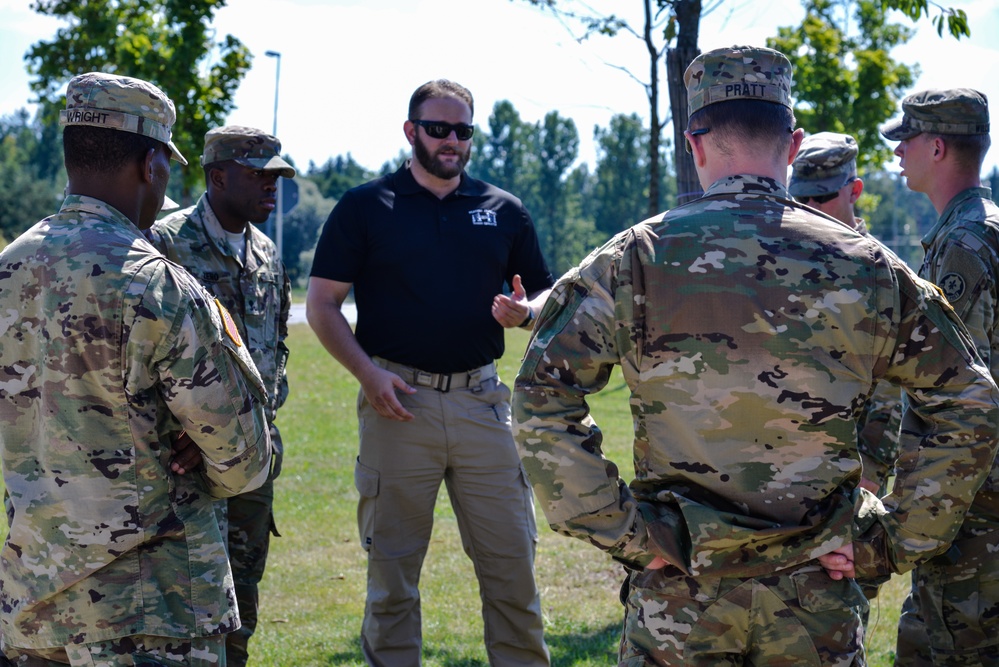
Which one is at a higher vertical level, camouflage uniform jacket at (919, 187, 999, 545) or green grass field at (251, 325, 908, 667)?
camouflage uniform jacket at (919, 187, 999, 545)

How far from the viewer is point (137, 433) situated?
9.13ft

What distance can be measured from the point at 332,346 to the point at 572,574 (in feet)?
9.39

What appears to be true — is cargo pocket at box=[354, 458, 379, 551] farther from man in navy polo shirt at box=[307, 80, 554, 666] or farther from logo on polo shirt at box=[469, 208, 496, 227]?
logo on polo shirt at box=[469, 208, 496, 227]

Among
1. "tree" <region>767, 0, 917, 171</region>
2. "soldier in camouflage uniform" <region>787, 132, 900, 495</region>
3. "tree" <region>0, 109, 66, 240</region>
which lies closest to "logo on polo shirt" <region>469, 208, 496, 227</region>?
"soldier in camouflage uniform" <region>787, 132, 900, 495</region>

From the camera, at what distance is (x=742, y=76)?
2.62 meters

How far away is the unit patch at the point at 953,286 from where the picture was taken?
3.75 m

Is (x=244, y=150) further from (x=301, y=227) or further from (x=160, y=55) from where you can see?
(x=301, y=227)

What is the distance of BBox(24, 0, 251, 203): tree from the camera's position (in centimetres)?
1227

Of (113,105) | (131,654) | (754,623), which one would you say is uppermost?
(113,105)

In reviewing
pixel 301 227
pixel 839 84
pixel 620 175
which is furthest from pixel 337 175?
pixel 839 84

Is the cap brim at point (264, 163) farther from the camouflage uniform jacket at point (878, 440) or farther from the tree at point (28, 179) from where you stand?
the tree at point (28, 179)

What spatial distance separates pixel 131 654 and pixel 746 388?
1833 mm

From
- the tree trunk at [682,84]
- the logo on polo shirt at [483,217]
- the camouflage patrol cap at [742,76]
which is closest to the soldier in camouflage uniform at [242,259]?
the logo on polo shirt at [483,217]

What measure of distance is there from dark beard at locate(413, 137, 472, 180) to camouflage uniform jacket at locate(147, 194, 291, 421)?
3.21 feet
